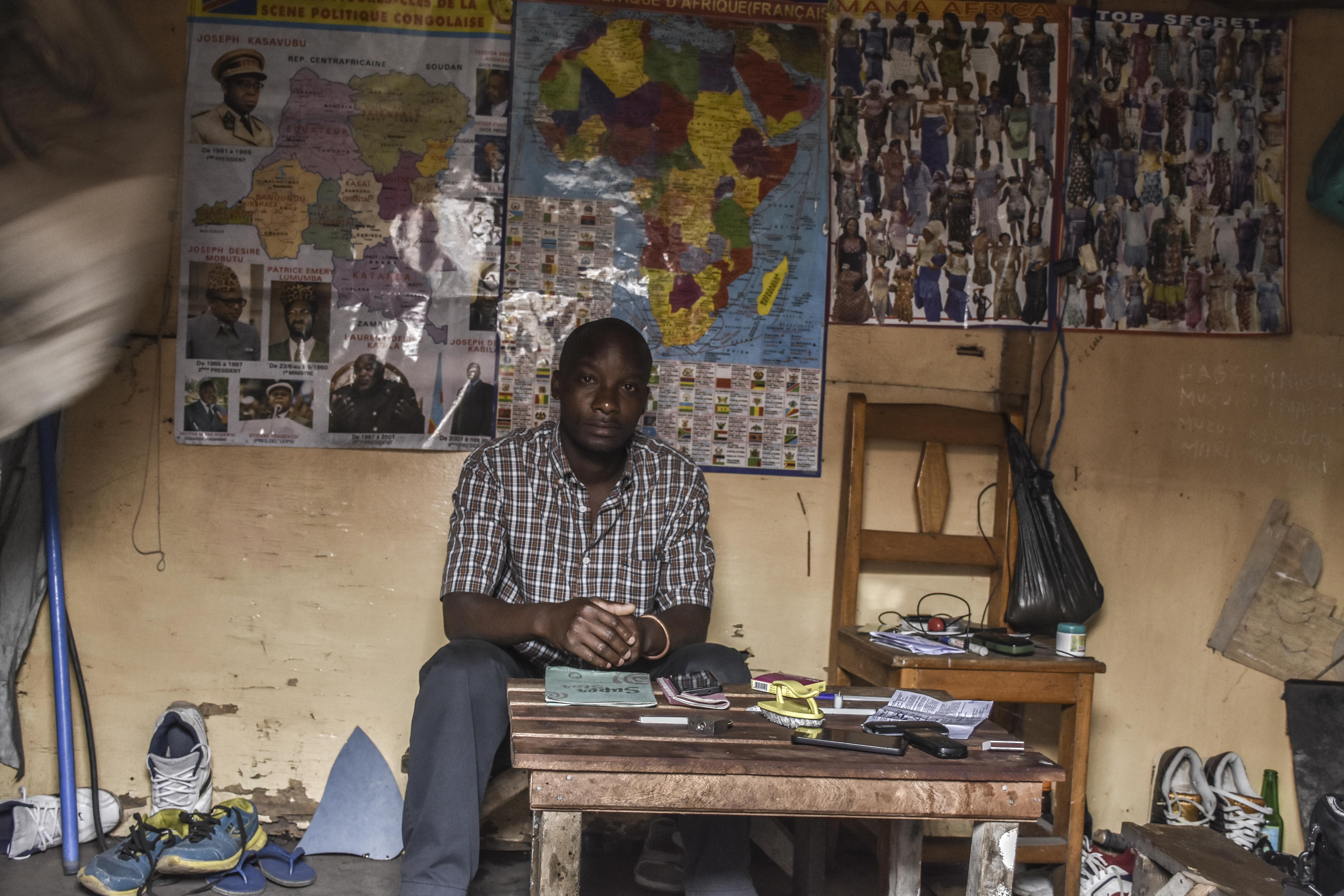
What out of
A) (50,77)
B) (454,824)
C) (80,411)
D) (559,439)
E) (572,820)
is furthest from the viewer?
(80,411)

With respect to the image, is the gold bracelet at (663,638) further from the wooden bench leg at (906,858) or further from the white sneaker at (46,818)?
the white sneaker at (46,818)

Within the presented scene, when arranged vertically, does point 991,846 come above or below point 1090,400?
below

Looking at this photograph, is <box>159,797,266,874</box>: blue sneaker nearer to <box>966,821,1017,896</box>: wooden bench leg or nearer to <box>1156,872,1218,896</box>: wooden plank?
<box>966,821,1017,896</box>: wooden bench leg

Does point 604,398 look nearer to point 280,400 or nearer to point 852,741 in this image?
point 280,400

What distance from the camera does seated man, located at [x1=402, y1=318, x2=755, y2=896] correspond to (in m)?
2.08

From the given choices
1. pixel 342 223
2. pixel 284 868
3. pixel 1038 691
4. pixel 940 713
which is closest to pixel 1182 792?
pixel 1038 691

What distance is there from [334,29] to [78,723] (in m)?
1.99

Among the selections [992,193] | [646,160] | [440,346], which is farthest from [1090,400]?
[440,346]

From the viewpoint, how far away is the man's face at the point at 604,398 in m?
2.52

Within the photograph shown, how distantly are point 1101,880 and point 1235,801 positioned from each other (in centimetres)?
58

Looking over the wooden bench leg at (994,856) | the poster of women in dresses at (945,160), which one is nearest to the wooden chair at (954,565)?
the poster of women in dresses at (945,160)

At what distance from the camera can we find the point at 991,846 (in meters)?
1.57

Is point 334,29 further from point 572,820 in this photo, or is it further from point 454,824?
point 572,820

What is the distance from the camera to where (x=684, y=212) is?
10.0 ft
